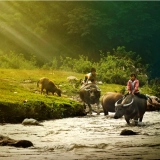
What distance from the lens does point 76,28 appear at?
1680 centimetres

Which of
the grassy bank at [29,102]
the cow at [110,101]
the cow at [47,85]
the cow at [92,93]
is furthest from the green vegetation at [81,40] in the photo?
the cow at [110,101]

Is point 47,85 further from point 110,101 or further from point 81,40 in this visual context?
point 81,40

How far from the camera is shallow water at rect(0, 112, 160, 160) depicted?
190 inches

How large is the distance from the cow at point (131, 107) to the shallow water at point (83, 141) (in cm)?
18

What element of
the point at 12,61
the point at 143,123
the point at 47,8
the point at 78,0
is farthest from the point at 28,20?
the point at 143,123

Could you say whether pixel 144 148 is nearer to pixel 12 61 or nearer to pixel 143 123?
pixel 143 123

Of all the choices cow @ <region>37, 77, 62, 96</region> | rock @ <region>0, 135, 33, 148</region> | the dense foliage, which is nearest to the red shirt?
rock @ <region>0, 135, 33, 148</region>

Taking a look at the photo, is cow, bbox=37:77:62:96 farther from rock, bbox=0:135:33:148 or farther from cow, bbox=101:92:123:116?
rock, bbox=0:135:33:148

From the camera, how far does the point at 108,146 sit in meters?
5.43

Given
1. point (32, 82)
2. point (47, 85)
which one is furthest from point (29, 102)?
point (32, 82)

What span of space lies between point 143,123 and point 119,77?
25.0 ft

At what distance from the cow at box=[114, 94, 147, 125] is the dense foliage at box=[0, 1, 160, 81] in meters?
7.60

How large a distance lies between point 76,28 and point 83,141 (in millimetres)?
11201

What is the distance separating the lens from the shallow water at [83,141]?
482cm
